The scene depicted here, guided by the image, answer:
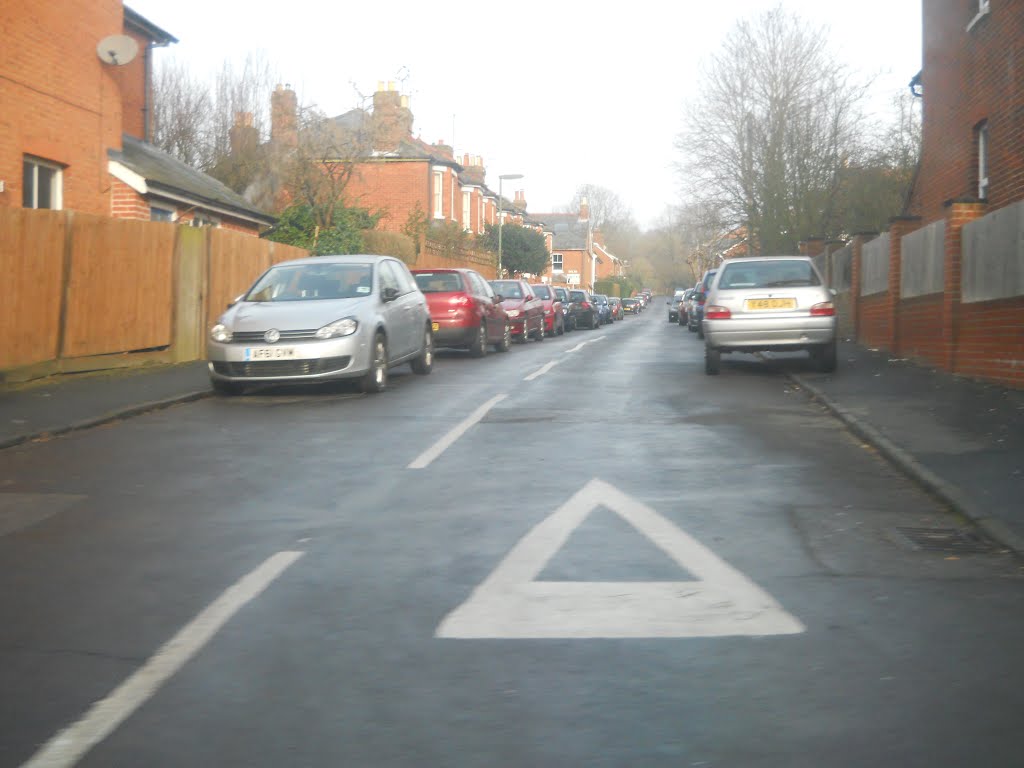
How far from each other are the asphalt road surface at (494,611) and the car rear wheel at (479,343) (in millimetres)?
12465

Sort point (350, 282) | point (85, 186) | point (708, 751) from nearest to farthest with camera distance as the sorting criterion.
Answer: point (708, 751) < point (350, 282) < point (85, 186)

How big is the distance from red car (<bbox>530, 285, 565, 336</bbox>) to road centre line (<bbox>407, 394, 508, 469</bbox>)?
20.4m

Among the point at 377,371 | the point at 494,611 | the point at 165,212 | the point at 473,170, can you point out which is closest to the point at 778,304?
the point at 377,371

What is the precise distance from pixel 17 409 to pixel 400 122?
93.8 ft

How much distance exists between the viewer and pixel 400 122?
39562mm

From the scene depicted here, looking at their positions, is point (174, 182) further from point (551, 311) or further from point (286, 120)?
point (286, 120)

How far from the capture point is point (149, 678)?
4258 millimetres

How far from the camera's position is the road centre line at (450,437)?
30.7 ft

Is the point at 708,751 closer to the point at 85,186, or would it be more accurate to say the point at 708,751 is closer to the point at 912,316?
the point at 912,316

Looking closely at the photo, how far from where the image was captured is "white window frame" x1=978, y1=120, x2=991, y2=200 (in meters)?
19.7

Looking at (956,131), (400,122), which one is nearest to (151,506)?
(956,131)

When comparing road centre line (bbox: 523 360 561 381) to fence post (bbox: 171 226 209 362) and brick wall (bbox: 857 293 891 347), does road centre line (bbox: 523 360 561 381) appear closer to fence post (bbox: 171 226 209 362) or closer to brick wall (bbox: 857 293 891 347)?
fence post (bbox: 171 226 209 362)

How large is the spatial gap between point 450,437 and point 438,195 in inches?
2037

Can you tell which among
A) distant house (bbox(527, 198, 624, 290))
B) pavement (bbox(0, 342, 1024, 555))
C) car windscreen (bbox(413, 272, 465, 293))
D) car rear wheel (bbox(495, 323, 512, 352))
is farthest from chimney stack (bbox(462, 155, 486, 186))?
pavement (bbox(0, 342, 1024, 555))
